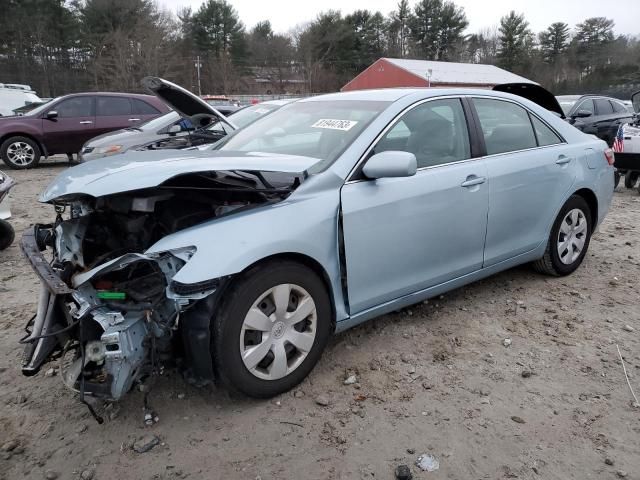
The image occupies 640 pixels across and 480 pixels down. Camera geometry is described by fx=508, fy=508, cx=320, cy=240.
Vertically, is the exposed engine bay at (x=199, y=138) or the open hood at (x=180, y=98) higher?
the open hood at (x=180, y=98)

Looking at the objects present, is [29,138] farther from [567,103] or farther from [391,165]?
[567,103]

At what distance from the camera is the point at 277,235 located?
251 centimetres

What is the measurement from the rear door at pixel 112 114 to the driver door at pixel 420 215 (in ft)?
30.6

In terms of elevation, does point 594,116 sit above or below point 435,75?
below

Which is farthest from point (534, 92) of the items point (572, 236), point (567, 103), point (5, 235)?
point (567, 103)

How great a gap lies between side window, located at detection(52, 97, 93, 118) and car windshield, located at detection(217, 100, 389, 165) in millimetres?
8583

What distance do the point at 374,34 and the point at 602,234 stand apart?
2440 inches

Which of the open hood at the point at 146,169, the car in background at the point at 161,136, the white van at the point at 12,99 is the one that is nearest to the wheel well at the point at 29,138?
the car in background at the point at 161,136

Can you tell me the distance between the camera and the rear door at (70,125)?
10.8 meters

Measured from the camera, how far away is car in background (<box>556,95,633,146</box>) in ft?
36.8

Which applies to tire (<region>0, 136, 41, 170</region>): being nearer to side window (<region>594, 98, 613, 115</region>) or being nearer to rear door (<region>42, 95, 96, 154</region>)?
rear door (<region>42, 95, 96, 154</region>)

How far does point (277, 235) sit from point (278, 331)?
0.50 meters

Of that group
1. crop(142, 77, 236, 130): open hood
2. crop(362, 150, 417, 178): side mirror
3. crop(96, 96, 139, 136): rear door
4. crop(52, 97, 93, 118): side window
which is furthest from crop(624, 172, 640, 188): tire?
crop(52, 97, 93, 118): side window

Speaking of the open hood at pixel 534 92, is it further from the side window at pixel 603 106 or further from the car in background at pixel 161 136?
the side window at pixel 603 106
